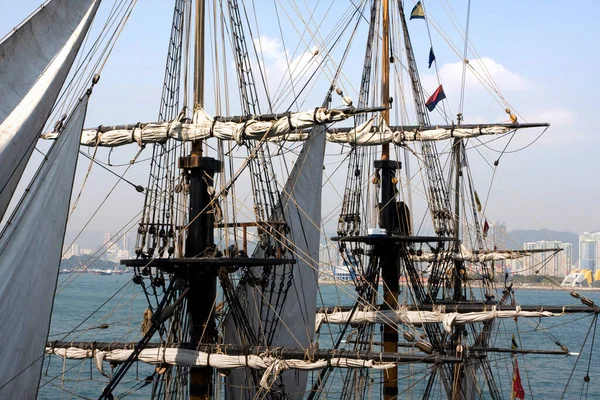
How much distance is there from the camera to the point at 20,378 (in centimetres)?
1351

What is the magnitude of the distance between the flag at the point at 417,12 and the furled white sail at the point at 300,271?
879cm

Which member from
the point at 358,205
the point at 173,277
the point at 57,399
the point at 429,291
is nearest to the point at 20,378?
the point at 173,277

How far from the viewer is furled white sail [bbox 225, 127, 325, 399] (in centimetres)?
2373

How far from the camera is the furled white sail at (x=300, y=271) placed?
77.9 feet

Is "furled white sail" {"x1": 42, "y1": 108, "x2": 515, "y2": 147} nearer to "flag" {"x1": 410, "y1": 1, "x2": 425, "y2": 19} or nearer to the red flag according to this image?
"flag" {"x1": 410, "y1": 1, "x2": 425, "y2": 19}

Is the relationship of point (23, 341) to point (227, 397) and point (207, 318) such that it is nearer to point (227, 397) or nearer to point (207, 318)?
point (207, 318)

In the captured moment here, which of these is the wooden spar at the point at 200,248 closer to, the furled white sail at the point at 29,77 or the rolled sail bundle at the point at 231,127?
the rolled sail bundle at the point at 231,127

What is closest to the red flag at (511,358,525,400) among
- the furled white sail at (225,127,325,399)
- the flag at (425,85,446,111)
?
the flag at (425,85,446,111)

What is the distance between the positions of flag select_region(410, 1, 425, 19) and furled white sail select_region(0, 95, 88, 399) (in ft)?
68.6

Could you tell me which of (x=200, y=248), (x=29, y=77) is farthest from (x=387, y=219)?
(x=29, y=77)

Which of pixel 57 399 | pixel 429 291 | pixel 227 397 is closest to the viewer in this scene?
pixel 227 397

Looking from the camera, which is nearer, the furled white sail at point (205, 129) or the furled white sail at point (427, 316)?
the furled white sail at point (205, 129)

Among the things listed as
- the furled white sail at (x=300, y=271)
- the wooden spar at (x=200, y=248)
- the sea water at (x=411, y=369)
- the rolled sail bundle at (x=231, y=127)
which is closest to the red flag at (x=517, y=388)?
the sea water at (x=411, y=369)

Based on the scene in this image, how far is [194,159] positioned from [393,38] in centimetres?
1292
